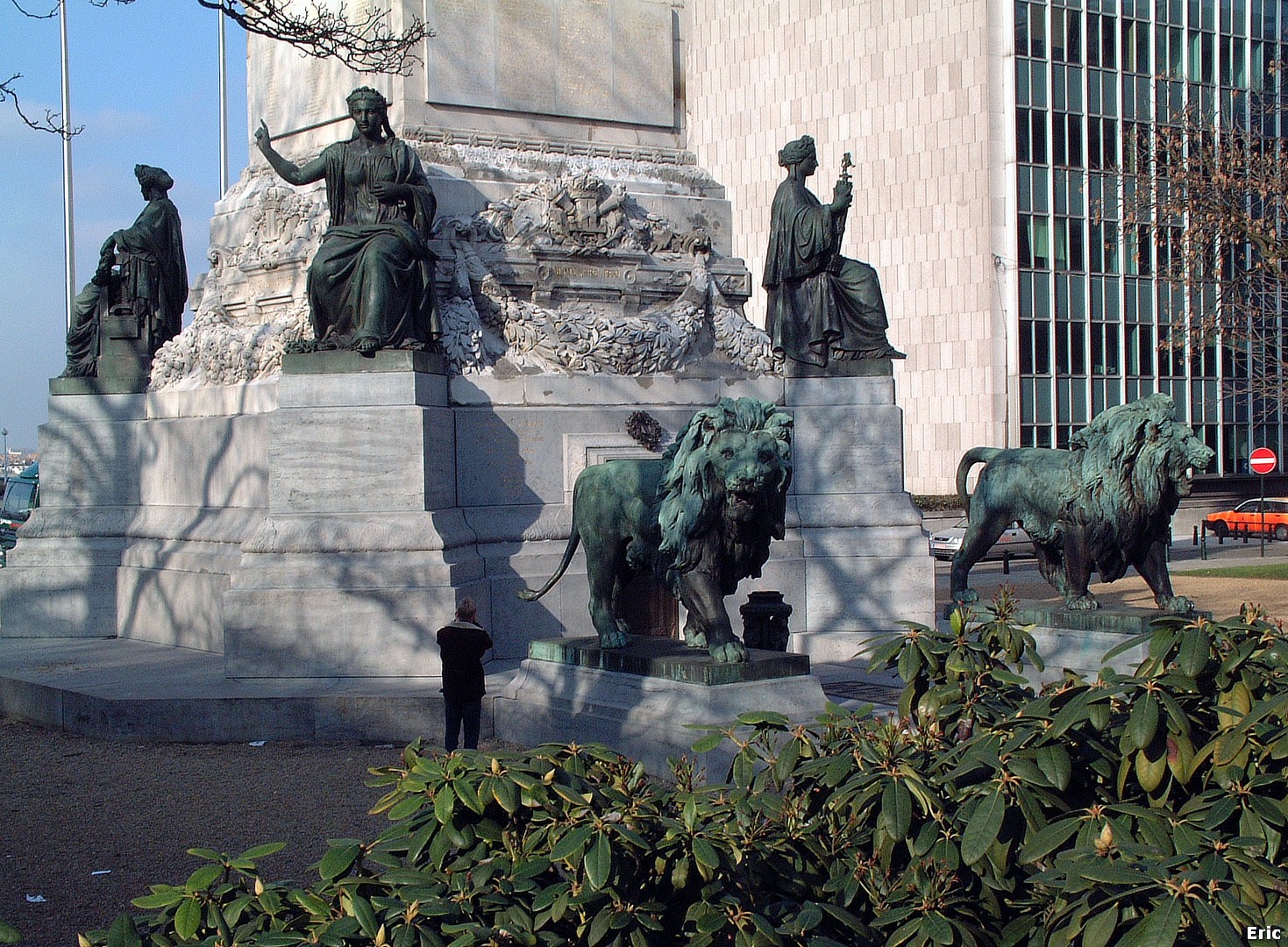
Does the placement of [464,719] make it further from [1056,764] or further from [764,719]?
[1056,764]

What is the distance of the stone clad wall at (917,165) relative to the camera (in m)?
49.8

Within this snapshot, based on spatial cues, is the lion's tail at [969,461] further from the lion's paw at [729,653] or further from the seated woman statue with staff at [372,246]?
the seated woman statue with staff at [372,246]

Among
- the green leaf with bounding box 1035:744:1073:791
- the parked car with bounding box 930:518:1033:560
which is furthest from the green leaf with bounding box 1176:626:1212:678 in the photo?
the parked car with bounding box 930:518:1033:560

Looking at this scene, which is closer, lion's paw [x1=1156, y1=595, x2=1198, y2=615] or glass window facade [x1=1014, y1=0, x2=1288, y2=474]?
lion's paw [x1=1156, y1=595, x2=1198, y2=615]

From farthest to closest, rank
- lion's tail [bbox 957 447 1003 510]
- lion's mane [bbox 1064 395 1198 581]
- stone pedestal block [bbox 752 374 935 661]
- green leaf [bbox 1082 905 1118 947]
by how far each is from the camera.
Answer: stone pedestal block [bbox 752 374 935 661] → lion's tail [bbox 957 447 1003 510] → lion's mane [bbox 1064 395 1198 581] → green leaf [bbox 1082 905 1118 947]

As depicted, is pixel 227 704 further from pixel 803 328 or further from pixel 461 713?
pixel 803 328

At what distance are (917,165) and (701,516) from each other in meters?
45.0

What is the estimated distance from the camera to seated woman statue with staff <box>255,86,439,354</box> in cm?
1180

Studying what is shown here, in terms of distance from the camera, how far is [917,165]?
51.2 m

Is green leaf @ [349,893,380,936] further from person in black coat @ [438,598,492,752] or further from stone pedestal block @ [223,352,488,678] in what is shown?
stone pedestal block @ [223,352,488,678]

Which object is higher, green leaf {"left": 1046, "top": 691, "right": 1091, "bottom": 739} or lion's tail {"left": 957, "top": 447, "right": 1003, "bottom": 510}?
lion's tail {"left": 957, "top": 447, "right": 1003, "bottom": 510}

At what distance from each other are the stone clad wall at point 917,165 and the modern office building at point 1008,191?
0.07m

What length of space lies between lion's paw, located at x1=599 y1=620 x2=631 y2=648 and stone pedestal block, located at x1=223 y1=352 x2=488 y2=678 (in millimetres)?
2182

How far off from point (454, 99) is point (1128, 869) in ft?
38.3
